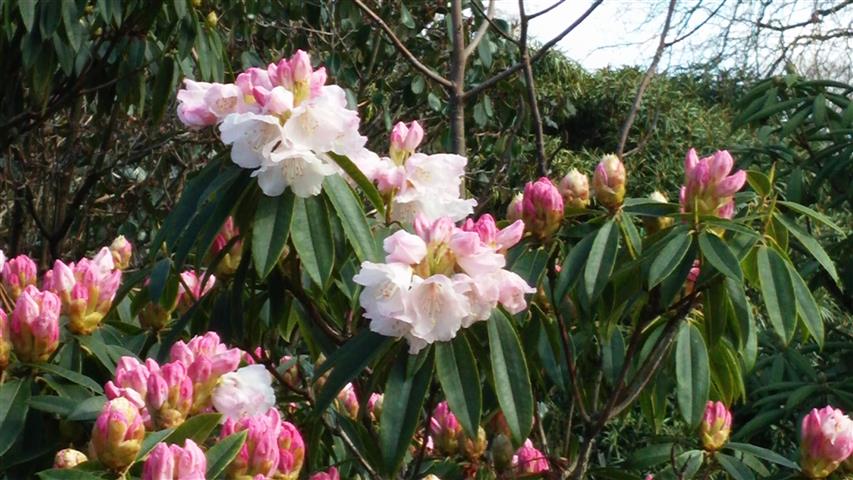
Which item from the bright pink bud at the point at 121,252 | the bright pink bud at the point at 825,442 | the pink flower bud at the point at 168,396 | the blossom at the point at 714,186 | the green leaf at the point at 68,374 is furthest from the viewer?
the bright pink bud at the point at 121,252

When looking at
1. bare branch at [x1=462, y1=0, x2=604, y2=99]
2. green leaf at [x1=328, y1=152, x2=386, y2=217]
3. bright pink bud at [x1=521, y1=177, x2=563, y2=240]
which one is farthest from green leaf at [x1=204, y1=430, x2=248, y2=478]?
bare branch at [x1=462, y1=0, x2=604, y2=99]

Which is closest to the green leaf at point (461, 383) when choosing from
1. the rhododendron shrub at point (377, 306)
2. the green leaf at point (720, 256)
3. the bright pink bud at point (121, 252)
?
the rhododendron shrub at point (377, 306)

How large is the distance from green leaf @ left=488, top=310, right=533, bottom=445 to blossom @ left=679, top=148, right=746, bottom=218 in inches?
11.1

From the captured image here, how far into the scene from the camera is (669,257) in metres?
1.07

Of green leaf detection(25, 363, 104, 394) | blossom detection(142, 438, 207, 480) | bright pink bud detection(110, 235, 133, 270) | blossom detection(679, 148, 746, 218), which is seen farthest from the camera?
bright pink bud detection(110, 235, 133, 270)

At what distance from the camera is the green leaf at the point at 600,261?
108 centimetres

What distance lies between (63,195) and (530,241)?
7.01 ft

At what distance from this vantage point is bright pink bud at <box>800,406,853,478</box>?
130 cm

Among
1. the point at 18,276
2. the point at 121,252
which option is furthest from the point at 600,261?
the point at 121,252

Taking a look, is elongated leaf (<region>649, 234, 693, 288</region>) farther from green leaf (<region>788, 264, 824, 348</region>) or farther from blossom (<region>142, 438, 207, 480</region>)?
blossom (<region>142, 438, 207, 480</region>)

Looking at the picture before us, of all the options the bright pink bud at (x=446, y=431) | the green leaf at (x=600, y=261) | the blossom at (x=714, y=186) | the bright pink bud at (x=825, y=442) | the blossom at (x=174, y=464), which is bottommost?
the bright pink bud at (x=446, y=431)

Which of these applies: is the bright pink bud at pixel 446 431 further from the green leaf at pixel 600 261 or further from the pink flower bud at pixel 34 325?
the pink flower bud at pixel 34 325

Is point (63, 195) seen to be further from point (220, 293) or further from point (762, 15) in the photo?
point (762, 15)

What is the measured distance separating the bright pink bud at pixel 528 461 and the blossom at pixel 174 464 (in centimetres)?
64
